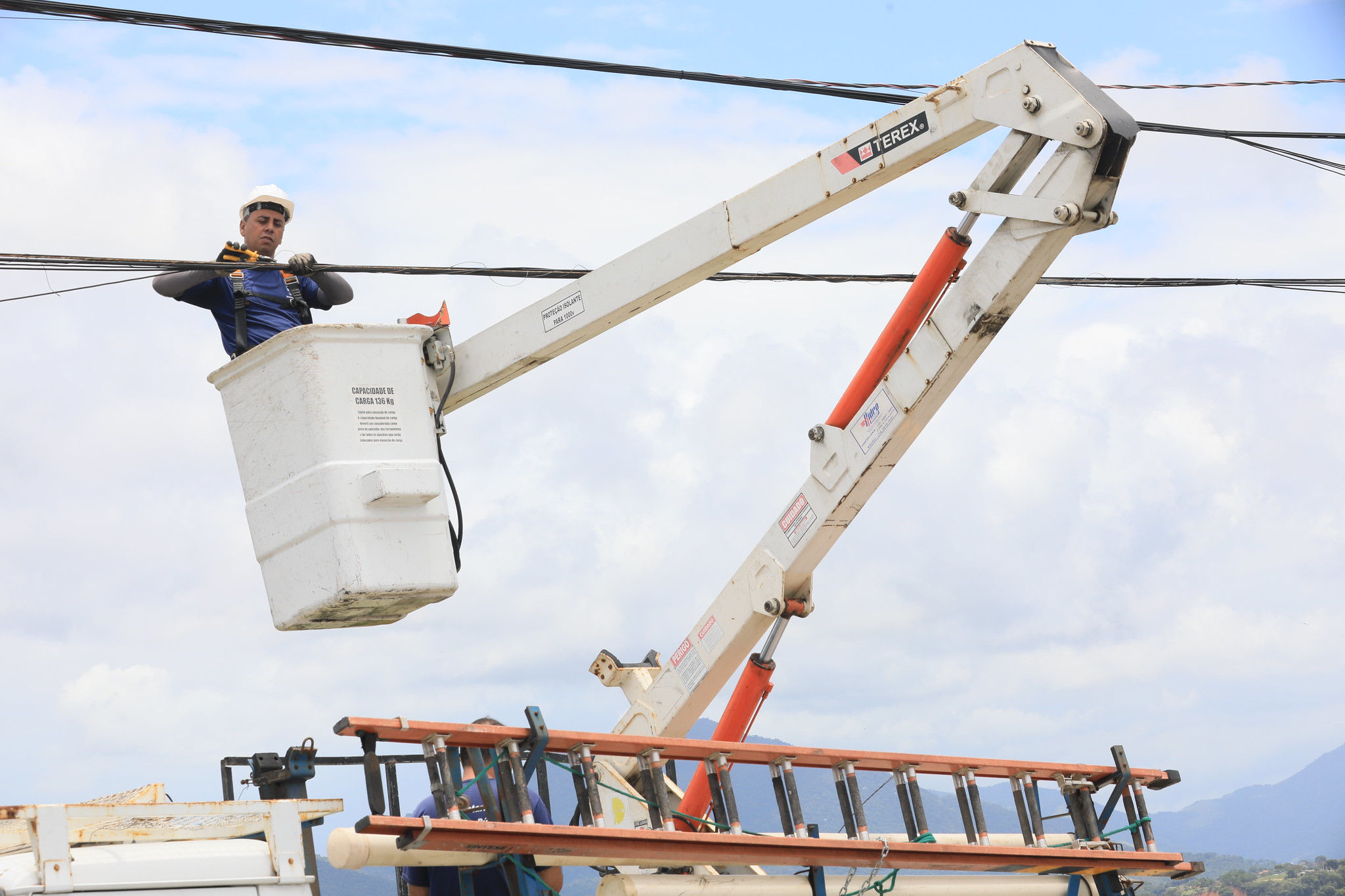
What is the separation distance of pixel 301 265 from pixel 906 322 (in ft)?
12.2

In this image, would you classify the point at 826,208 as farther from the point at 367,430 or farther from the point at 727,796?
the point at 727,796

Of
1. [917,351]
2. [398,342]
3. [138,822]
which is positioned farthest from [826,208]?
[138,822]

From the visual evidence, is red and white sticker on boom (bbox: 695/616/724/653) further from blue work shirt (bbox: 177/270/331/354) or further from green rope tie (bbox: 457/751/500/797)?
blue work shirt (bbox: 177/270/331/354)

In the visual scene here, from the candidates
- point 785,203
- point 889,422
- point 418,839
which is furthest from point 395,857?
point 785,203

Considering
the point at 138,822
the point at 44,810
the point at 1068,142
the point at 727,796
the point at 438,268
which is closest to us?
the point at 44,810

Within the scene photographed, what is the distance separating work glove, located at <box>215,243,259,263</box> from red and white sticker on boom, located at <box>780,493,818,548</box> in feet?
12.1

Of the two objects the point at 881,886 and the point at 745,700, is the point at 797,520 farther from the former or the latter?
the point at 881,886

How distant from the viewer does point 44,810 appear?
436cm

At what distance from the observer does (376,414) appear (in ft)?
24.6

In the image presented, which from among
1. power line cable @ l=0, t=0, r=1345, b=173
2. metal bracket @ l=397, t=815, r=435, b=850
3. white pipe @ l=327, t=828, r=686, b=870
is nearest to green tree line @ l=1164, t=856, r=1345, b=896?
power line cable @ l=0, t=0, r=1345, b=173

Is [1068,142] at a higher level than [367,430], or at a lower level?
higher

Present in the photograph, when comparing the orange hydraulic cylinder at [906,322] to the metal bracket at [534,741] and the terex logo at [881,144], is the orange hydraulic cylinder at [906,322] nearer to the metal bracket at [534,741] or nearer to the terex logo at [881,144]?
the terex logo at [881,144]

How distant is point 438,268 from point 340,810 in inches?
182

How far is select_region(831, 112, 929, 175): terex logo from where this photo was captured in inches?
300
